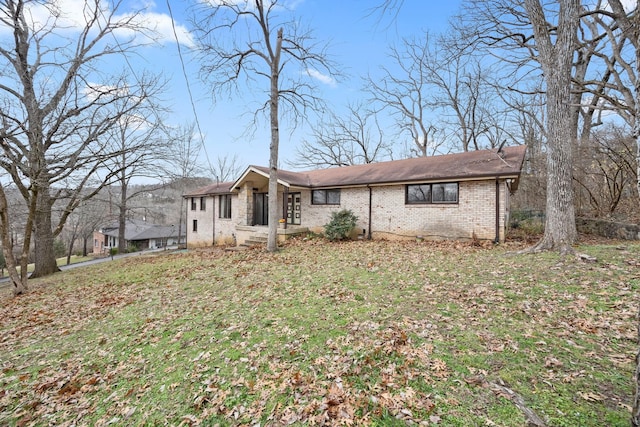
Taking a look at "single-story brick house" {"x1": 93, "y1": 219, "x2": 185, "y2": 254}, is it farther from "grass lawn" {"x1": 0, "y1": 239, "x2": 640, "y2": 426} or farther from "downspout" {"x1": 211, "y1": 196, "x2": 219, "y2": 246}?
"grass lawn" {"x1": 0, "y1": 239, "x2": 640, "y2": 426}

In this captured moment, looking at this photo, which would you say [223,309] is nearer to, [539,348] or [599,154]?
[539,348]

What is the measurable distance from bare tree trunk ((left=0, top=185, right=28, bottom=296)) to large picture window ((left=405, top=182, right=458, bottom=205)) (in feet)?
46.2

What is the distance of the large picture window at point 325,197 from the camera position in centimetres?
1448

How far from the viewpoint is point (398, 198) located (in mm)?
12414

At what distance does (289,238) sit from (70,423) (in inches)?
435

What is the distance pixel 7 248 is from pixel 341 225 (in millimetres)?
11523

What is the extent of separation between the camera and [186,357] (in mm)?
3676

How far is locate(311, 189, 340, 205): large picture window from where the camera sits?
1448 cm

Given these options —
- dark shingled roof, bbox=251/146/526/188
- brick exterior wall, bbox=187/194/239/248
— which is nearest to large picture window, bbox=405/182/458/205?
dark shingled roof, bbox=251/146/526/188

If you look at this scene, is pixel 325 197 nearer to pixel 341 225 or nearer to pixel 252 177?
pixel 341 225

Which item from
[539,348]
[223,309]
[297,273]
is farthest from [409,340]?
[297,273]

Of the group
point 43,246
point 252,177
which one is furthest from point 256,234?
A: point 43,246


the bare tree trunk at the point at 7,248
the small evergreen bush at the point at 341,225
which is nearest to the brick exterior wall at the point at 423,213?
the small evergreen bush at the point at 341,225

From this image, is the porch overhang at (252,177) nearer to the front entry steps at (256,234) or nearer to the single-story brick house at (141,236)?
the front entry steps at (256,234)
